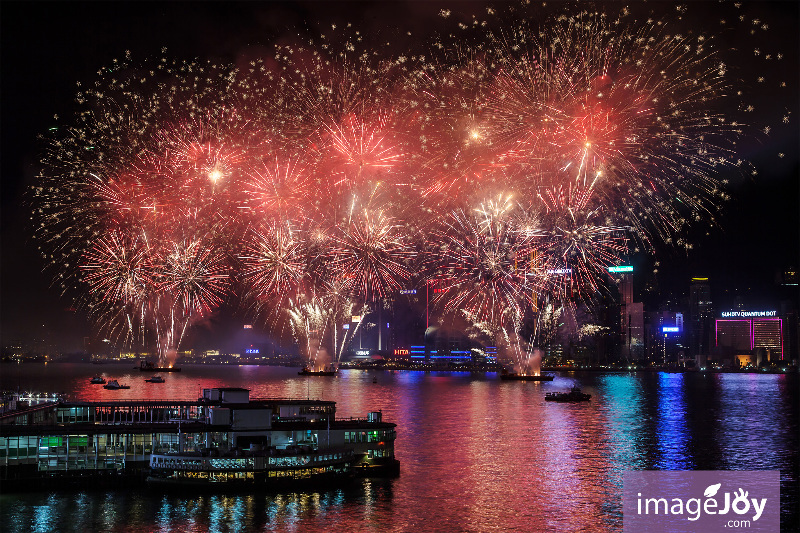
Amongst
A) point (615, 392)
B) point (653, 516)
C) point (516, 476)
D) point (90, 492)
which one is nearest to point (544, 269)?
point (516, 476)

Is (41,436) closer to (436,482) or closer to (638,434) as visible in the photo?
(436,482)

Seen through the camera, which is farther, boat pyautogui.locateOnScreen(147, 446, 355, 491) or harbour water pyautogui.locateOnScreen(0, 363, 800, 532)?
boat pyautogui.locateOnScreen(147, 446, 355, 491)

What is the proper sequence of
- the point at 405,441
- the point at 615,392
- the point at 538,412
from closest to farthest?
the point at 405,441
the point at 538,412
the point at 615,392

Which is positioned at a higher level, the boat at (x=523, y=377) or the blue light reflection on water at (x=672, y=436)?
the blue light reflection on water at (x=672, y=436)

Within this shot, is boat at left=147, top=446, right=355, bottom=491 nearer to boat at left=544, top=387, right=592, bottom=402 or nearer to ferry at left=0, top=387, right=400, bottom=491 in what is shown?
ferry at left=0, top=387, right=400, bottom=491

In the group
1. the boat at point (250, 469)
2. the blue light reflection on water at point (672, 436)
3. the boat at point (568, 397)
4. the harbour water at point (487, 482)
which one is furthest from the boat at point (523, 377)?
the boat at point (250, 469)

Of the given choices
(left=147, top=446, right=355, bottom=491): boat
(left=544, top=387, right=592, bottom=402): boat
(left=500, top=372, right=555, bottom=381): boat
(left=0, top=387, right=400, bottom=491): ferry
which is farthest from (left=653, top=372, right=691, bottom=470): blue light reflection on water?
(left=500, top=372, right=555, bottom=381): boat

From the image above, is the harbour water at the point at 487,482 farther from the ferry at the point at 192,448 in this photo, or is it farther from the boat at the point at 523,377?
the boat at the point at 523,377

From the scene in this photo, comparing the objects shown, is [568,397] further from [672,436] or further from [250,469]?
[250,469]
